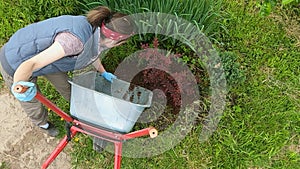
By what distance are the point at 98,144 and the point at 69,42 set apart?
103 centimetres


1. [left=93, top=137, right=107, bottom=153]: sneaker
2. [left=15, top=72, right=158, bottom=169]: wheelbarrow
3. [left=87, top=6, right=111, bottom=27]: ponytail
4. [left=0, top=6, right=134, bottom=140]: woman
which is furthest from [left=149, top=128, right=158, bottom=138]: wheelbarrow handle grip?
[left=93, top=137, right=107, bottom=153]: sneaker

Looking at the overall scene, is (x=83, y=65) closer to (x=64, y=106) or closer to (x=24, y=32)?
(x=24, y=32)

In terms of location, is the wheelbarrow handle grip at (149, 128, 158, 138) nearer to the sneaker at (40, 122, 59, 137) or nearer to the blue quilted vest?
the blue quilted vest

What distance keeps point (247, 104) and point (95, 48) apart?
1363 millimetres

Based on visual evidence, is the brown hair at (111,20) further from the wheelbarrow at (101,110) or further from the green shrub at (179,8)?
the green shrub at (179,8)

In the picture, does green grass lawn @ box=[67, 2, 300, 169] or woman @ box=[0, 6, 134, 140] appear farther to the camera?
green grass lawn @ box=[67, 2, 300, 169]

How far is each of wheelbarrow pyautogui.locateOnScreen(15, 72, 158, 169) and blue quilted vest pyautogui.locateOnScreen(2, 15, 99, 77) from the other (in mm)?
145

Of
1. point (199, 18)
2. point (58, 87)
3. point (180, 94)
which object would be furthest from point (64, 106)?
point (199, 18)

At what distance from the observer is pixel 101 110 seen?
7.09 ft

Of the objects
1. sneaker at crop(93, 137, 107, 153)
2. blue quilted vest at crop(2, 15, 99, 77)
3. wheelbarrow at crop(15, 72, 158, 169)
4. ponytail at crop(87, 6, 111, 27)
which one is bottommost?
sneaker at crop(93, 137, 107, 153)

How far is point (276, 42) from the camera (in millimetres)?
3227

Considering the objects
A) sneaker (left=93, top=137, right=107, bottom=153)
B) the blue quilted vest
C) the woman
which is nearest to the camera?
the woman

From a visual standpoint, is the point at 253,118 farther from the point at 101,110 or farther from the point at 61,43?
the point at 61,43

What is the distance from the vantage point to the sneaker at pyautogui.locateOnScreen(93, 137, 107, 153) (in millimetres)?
2775
